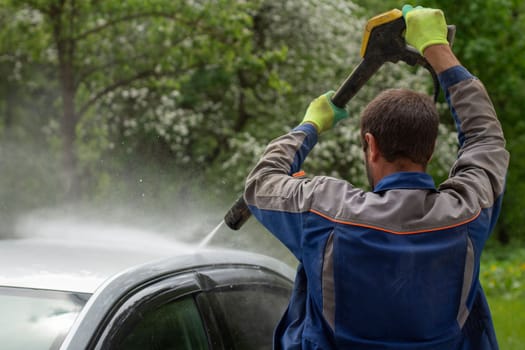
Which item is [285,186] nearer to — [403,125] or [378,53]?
[403,125]

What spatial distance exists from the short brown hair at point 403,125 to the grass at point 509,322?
4.75 meters

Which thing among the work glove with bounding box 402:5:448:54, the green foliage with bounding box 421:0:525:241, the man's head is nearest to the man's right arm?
the work glove with bounding box 402:5:448:54

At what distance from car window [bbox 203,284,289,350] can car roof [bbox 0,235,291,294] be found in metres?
0.14

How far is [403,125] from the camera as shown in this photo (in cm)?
200

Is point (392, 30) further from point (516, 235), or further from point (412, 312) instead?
point (516, 235)

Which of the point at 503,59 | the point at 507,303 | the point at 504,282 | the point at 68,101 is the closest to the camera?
the point at 507,303

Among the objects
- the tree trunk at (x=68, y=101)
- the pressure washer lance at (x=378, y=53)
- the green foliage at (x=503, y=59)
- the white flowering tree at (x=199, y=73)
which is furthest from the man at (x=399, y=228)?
the tree trunk at (x=68, y=101)

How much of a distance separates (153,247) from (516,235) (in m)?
18.0

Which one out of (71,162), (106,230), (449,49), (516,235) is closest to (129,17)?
(71,162)

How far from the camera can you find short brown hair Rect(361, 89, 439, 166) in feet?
6.57

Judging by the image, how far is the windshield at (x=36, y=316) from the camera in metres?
2.12

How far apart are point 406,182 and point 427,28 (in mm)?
521

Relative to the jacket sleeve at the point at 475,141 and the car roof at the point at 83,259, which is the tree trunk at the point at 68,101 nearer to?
the car roof at the point at 83,259

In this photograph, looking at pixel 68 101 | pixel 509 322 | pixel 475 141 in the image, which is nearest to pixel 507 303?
pixel 509 322
